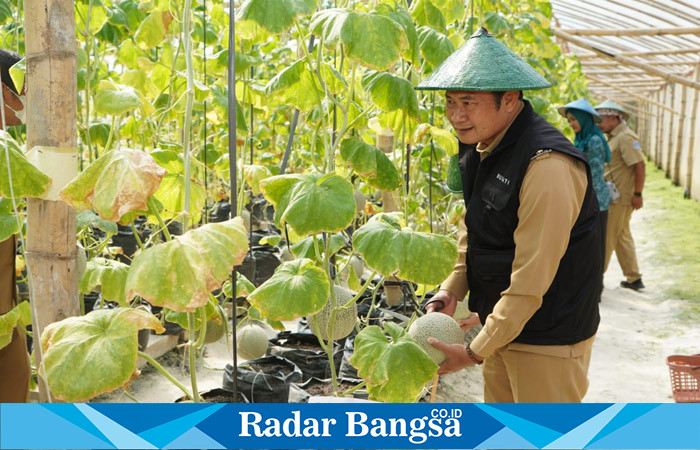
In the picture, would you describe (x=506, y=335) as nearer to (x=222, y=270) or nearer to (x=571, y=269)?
(x=571, y=269)

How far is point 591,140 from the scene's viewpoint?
18.4ft

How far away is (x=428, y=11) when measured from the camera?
8.52 feet

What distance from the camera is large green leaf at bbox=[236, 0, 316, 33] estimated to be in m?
1.86

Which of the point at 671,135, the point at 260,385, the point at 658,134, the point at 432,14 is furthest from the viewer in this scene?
the point at 658,134

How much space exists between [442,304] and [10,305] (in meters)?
1.48

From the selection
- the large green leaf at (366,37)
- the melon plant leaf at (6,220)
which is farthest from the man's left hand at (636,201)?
the melon plant leaf at (6,220)

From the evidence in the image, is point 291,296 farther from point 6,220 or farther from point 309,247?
point 6,220

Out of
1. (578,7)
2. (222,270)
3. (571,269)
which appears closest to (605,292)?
(578,7)

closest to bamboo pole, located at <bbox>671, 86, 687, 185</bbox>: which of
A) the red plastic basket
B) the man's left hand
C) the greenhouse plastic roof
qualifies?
the greenhouse plastic roof

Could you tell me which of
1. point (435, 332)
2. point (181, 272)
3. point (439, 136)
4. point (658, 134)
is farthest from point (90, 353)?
point (658, 134)

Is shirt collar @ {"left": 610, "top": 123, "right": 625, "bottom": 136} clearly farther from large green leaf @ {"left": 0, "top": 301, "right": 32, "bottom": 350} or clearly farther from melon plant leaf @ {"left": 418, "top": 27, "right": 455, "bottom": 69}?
large green leaf @ {"left": 0, "top": 301, "right": 32, "bottom": 350}

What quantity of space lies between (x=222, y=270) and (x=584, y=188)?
107 centimetres

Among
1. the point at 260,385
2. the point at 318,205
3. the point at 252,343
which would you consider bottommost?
the point at 260,385

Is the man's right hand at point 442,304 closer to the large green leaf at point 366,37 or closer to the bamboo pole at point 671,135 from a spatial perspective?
the large green leaf at point 366,37
